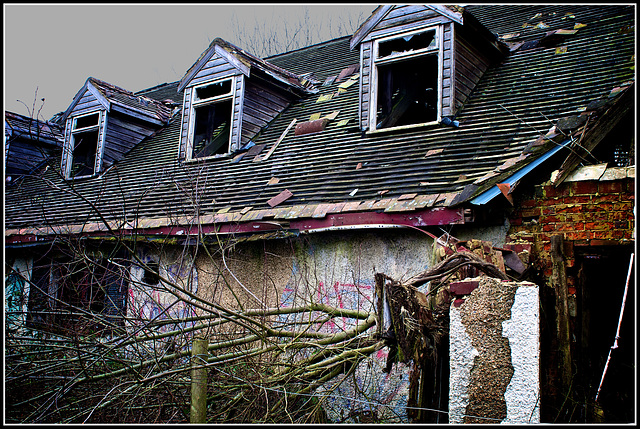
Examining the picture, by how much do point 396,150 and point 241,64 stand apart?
3.82m

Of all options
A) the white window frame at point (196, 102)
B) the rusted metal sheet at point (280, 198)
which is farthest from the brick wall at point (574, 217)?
the white window frame at point (196, 102)

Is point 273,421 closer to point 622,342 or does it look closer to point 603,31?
point 622,342

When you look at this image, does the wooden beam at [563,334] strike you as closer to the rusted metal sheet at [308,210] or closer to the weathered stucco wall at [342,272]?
the weathered stucco wall at [342,272]

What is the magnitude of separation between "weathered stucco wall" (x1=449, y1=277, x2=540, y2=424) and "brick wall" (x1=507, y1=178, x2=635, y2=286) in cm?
188

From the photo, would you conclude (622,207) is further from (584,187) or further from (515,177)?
(515,177)

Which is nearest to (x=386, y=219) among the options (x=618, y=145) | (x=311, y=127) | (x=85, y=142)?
(x=618, y=145)

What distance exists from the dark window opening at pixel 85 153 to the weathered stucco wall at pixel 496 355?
10.5m

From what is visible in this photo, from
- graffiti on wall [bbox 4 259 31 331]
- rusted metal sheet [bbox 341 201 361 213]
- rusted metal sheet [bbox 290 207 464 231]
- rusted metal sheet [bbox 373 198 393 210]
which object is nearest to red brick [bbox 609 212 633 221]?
rusted metal sheet [bbox 290 207 464 231]

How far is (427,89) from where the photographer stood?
9.30 m

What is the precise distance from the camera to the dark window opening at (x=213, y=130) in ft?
32.3

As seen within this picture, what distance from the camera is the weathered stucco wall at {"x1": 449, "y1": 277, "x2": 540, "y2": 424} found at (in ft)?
9.78

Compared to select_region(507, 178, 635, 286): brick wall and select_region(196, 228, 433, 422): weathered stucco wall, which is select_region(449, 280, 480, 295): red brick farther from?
Result: select_region(196, 228, 433, 422): weathered stucco wall

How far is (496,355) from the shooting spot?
307cm

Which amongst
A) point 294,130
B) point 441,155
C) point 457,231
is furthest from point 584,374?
point 294,130
